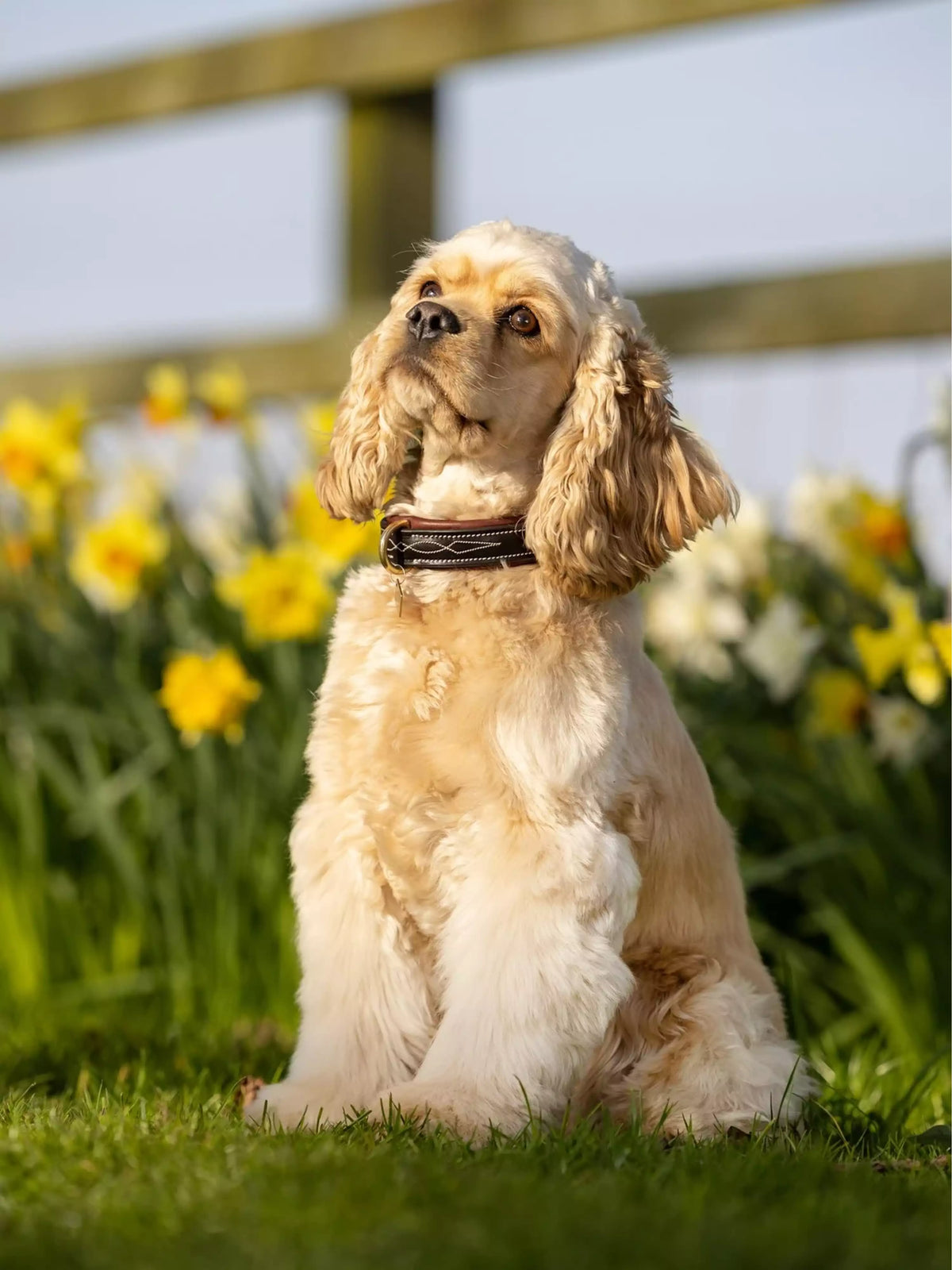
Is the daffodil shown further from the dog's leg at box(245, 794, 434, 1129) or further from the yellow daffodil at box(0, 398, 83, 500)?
the yellow daffodil at box(0, 398, 83, 500)

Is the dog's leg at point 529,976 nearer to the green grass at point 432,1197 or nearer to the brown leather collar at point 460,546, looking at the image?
the green grass at point 432,1197

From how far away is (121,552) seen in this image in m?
4.28

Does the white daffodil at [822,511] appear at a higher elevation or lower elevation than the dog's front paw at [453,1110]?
higher

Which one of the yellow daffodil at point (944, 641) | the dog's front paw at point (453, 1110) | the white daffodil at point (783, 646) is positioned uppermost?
the yellow daffodil at point (944, 641)

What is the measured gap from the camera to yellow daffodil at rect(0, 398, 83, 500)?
175 inches

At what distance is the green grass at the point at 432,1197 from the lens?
5.64ft

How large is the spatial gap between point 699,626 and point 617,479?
1.99 metres

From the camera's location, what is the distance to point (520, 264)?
8.66 ft

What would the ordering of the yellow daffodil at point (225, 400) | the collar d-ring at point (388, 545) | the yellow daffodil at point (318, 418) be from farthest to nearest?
the yellow daffodil at point (225, 400)
the yellow daffodil at point (318, 418)
the collar d-ring at point (388, 545)

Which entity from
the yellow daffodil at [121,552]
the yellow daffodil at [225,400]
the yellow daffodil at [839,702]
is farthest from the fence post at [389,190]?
the yellow daffodil at [839,702]

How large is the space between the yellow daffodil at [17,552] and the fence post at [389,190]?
1.42 metres

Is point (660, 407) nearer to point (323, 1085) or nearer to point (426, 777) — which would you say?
point (426, 777)

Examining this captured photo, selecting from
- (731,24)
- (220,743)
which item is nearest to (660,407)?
(220,743)

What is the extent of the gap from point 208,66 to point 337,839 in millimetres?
3928
